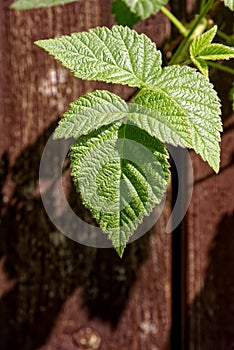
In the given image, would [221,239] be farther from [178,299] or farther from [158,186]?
[158,186]

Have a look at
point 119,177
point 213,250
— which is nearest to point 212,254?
point 213,250

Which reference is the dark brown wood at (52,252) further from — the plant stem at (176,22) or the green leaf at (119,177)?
the green leaf at (119,177)

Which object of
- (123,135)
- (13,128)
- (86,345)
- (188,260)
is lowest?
(86,345)

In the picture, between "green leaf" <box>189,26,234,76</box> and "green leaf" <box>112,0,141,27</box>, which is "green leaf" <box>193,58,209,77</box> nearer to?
→ "green leaf" <box>189,26,234,76</box>

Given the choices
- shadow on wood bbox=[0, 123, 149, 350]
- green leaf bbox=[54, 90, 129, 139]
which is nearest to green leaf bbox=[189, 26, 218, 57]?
green leaf bbox=[54, 90, 129, 139]

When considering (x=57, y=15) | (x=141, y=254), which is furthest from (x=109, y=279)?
(x=57, y=15)

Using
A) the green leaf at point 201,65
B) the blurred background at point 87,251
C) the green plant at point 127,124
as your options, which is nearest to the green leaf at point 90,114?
the green plant at point 127,124

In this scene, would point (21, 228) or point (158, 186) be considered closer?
point (158, 186)
